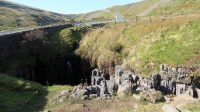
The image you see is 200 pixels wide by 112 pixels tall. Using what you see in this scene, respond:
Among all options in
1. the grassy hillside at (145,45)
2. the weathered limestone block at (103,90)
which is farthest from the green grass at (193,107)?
the grassy hillside at (145,45)

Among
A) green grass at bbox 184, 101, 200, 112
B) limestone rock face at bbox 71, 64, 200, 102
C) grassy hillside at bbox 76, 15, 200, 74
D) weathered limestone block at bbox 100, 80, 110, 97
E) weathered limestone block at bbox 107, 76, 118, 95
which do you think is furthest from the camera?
grassy hillside at bbox 76, 15, 200, 74

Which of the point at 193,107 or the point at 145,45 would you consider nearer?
the point at 193,107

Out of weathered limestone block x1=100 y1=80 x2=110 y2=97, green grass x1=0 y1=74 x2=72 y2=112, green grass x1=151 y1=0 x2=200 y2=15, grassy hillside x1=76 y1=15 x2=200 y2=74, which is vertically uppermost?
green grass x1=151 y1=0 x2=200 y2=15

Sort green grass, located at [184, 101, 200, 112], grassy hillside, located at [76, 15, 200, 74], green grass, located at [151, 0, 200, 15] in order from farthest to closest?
green grass, located at [151, 0, 200, 15] → grassy hillside, located at [76, 15, 200, 74] → green grass, located at [184, 101, 200, 112]

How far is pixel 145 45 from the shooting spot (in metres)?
62.0

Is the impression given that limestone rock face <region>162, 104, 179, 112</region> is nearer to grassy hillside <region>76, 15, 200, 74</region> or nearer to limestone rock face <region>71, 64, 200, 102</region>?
limestone rock face <region>71, 64, 200, 102</region>

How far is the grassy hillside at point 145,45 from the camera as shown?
183ft

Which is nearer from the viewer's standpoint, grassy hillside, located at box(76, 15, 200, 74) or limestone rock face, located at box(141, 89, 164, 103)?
limestone rock face, located at box(141, 89, 164, 103)

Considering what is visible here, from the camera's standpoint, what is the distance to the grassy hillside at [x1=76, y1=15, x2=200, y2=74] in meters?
55.9

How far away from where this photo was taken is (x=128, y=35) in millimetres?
67562

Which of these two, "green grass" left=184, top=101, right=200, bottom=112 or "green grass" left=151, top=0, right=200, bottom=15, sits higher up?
"green grass" left=151, top=0, right=200, bottom=15

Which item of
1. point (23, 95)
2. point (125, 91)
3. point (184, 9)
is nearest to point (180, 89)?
point (125, 91)

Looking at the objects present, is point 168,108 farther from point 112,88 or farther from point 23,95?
point 23,95

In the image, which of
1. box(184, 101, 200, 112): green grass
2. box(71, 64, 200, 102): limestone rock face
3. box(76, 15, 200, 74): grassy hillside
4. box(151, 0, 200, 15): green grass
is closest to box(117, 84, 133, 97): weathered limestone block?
box(71, 64, 200, 102): limestone rock face
